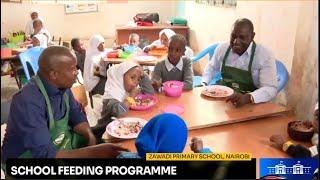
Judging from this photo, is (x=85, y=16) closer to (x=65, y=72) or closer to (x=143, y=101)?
(x=143, y=101)

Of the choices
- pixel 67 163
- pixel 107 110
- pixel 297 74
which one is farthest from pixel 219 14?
pixel 67 163

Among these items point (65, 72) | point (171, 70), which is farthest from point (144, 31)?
point (65, 72)

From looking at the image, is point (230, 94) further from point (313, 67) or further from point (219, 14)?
point (219, 14)

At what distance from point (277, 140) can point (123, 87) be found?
3.06 ft

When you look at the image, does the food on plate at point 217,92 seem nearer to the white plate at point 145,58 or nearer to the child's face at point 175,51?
the child's face at point 175,51

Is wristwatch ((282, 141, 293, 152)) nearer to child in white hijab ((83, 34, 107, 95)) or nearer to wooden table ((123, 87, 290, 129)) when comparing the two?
wooden table ((123, 87, 290, 129))

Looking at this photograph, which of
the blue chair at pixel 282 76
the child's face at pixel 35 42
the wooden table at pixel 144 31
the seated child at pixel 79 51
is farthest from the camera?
the wooden table at pixel 144 31

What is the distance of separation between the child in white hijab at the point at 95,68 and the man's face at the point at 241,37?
148 cm

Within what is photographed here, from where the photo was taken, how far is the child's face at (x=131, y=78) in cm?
194

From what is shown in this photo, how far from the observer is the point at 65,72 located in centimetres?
133

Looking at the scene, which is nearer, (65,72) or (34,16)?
(65,72)

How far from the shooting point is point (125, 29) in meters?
4.84

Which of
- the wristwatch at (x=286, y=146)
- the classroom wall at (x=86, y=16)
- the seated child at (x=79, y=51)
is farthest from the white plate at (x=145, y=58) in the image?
the classroom wall at (x=86, y=16)

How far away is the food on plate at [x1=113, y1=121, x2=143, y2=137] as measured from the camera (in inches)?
58.2
